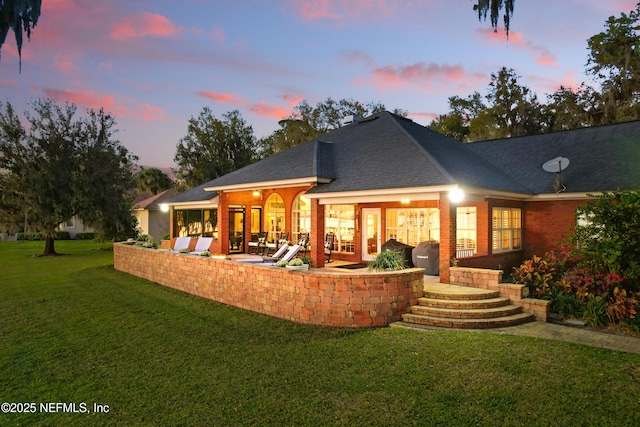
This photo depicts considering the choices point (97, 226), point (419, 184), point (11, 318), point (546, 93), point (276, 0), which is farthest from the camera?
point (546, 93)

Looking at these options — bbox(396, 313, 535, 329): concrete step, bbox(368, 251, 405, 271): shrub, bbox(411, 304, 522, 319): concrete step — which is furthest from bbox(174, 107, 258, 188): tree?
bbox(396, 313, 535, 329): concrete step

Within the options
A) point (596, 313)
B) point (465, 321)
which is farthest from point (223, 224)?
point (596, 313)

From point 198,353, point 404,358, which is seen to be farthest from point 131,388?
point 404,358

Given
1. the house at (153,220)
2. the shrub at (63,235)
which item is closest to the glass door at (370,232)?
the house at (153,220)

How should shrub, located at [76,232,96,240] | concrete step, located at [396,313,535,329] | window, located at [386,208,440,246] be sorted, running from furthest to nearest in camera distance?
shrub, located at [76,232,96,240] → window, located at [386,208,440,246] → concrete step, located at [396,313,535,329]

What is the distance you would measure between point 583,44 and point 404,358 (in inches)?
1305

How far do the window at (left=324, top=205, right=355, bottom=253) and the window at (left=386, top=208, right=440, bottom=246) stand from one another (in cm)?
172

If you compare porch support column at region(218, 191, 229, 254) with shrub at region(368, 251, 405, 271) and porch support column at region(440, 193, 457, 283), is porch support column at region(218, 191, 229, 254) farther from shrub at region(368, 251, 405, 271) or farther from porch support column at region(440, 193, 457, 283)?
porch support column at region(440, 193, 457, 283)

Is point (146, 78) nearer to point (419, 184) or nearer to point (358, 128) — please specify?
point (358, 128)

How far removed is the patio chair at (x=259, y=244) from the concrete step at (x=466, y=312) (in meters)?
10.0

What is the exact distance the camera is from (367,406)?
187 inches

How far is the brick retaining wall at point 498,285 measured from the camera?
8453 millimetres

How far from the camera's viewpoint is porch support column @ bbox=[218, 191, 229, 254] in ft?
57.0

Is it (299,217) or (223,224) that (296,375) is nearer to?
(299,217)
